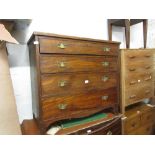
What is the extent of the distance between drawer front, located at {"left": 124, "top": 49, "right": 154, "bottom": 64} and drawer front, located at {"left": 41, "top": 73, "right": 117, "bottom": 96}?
0.31m

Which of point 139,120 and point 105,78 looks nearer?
point 105,78

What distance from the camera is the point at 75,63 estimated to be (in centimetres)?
142

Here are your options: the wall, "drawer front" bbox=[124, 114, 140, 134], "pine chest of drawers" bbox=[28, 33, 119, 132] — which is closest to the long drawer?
"drawer front" bbox=[124, 114, 140, 134]

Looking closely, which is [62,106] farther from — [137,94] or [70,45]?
[137,94]

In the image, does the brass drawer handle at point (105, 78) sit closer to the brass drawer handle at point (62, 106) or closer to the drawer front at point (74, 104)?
the drawer front at point (74, 104)

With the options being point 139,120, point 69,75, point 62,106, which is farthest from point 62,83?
point 139,120

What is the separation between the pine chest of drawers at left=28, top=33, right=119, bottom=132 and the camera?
1272mm

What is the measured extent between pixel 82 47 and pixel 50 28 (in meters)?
A: 0.54

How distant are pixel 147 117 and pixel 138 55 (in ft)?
2.76

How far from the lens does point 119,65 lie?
181cm

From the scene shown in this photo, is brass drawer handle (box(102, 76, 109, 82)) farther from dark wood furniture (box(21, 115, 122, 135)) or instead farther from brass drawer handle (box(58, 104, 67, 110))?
brass drawer handle (box(58, 104, 67, 110))

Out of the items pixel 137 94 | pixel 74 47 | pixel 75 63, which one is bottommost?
pixel 137 94

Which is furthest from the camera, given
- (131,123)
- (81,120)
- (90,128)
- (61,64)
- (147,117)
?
(147,117)
